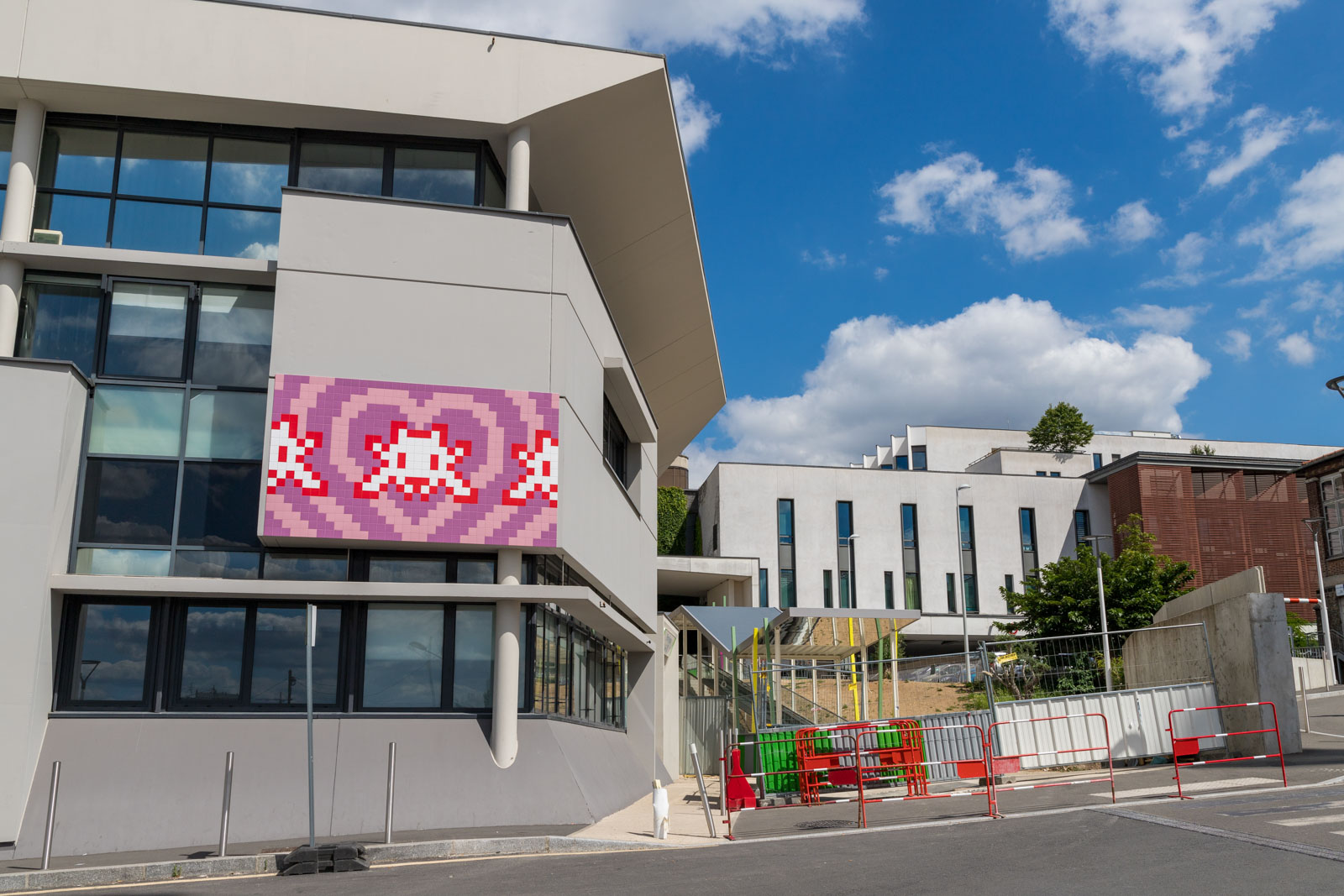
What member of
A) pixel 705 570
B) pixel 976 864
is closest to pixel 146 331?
pixel 976 864

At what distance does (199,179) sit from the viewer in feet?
57.3

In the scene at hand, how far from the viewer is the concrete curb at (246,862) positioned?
1173 centimetres

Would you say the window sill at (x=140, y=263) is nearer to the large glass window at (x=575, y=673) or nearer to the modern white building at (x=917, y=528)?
the large glass window at (x=575, y=673)

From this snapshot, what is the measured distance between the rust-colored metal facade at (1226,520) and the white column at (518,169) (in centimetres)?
5027

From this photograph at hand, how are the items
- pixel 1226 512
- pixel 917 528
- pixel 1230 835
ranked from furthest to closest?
pixel 917 528 < pixel 1226 512 < pixel 1230 835

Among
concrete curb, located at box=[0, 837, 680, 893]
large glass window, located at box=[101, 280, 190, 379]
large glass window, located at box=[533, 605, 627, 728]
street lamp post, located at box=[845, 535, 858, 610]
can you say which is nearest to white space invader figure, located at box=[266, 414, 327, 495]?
large glass window, located at box=[101, 280, 190, 379]

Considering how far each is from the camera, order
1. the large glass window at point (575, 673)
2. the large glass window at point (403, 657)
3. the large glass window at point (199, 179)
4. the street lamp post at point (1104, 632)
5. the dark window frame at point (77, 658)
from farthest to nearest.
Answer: the street lamp post at point (1104, 632), the large glass window at point (575, 673), the large glass window at point (199, 179), the large glass window at point (403, 657), the dark window frame at point (77, 658)

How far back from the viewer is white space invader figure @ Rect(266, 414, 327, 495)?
607 inches

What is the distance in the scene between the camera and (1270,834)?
454 inches

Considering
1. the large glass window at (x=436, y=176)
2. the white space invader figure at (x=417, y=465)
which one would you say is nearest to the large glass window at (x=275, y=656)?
the white space invader figure at (x=417, y=465)

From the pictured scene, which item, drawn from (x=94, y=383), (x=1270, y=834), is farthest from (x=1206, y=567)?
(x=94, y=383)

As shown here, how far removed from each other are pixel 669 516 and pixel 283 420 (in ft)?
164

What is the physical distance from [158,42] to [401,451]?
745 centimetres

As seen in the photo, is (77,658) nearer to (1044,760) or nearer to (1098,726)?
(1044,760)
